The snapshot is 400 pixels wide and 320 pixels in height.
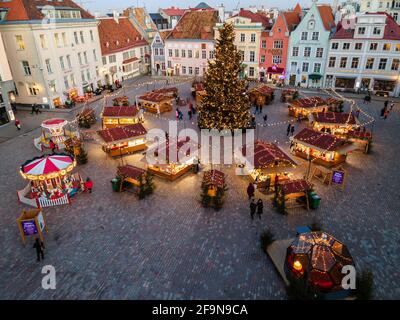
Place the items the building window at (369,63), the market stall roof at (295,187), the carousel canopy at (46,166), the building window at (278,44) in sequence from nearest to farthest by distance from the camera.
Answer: the market stall roof at (295,187) < the carousel canopy at (46,166) < the building window at (369,63) < the building window at (278,44)

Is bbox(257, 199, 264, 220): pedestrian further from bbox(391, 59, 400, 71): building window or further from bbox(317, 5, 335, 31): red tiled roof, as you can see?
bbox(317, 5, 335, 31): red tiled roof

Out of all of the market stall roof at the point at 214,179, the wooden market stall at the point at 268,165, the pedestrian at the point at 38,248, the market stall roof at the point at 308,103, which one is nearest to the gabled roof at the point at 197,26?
the market stall roof at the point at 308,103

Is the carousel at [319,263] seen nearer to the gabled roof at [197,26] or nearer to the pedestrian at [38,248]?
the pedestrian at [38,248]

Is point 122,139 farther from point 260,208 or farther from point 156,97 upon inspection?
point 260,208

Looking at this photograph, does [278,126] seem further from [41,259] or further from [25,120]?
[25,120]

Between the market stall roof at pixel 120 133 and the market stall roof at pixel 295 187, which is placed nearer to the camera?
the market stall roof at pixel 295 187

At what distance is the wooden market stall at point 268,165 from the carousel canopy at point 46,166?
38.7 ft

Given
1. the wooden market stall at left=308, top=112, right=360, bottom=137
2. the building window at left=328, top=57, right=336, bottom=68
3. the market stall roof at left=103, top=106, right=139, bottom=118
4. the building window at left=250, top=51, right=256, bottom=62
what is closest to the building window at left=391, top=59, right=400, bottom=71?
the building window at left=328, top=57, right=336, bottom=68

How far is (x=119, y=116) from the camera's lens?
100 ft

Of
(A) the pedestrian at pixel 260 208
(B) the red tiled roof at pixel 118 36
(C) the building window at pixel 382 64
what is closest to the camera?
(A) the pedestrian at pixel 260 208

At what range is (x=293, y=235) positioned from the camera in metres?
16.0

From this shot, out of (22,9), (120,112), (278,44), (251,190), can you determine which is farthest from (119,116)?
(278,44)

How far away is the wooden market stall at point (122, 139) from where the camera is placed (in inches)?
966

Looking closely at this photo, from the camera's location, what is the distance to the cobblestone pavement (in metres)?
13.1
